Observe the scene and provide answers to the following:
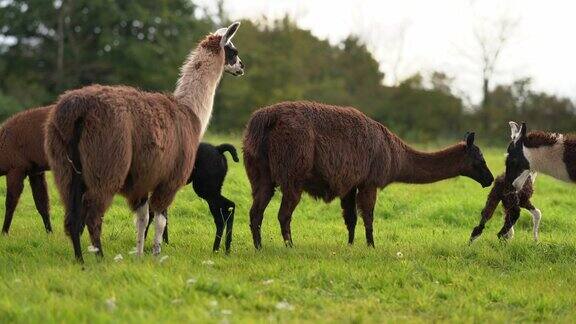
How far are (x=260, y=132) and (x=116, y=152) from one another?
87.0 inches

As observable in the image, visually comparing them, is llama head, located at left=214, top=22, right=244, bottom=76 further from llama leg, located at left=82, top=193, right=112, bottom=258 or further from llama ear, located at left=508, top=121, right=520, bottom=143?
llama ear, located at left=508, top=121, right=520, bottom=143

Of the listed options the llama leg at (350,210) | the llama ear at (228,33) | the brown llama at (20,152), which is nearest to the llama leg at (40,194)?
the brown llama at (20,152)

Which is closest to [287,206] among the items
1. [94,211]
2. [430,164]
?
[430,164]

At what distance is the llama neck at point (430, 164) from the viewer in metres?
9.16

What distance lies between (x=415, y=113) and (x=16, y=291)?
103 feet

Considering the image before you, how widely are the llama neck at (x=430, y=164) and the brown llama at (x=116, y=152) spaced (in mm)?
3093

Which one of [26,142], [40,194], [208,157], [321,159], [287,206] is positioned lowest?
[40,194]

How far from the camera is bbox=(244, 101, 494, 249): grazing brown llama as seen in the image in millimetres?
7863

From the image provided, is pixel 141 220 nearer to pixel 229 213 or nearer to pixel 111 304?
pixel 229 213

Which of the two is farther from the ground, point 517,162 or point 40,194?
point 517,162

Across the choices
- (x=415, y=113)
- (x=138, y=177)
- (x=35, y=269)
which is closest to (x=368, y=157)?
(x=138, y=177)

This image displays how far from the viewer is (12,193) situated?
8711 mm

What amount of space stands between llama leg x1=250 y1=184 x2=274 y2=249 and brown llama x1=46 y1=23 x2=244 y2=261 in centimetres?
108

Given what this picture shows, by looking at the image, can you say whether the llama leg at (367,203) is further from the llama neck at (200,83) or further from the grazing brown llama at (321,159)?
the llama neck at (200,83)
